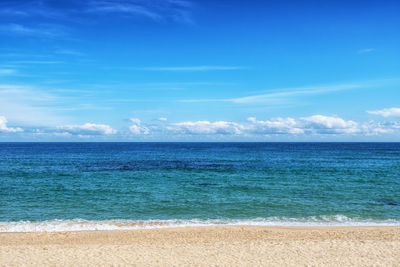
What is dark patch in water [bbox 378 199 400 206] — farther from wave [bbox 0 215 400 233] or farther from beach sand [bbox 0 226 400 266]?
beach sand [bbox 0 226 400 266]

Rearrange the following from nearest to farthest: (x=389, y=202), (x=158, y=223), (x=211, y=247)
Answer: (x=211, y=247) → (x=158, y=223) → (x=389, y=202)

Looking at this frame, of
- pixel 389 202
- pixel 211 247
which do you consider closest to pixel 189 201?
pixel 211 247

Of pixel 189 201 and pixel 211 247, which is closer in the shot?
pixel 211 247

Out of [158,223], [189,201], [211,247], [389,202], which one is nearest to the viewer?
[211,247]

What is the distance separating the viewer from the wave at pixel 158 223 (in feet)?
60.1

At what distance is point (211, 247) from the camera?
1393 centimetres

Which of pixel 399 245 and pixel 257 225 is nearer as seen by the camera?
pixel 399 245

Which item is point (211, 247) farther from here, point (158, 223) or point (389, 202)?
point (389, 202)

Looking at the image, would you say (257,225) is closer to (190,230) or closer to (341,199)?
(190,230)

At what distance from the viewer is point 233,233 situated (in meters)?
16.5

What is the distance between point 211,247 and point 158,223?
6.33m

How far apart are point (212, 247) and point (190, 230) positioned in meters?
3.45

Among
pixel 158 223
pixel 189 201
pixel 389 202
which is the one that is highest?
pixel 389 202

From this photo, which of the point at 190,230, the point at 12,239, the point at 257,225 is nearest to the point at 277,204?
the point at 257,225
